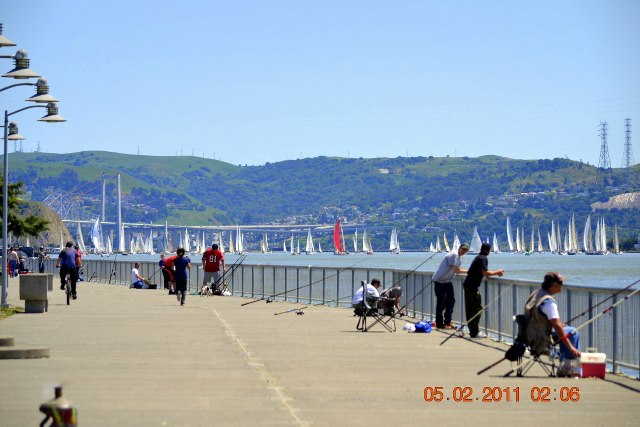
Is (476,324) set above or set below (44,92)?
below

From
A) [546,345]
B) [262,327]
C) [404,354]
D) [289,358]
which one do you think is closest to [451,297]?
[262,327]

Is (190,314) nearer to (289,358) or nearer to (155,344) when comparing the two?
(155,344)

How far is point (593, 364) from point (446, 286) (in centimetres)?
885

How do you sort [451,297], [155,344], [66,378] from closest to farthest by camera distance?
[66,378] < [155,344] < [451,297]

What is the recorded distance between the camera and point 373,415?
12.0 meters

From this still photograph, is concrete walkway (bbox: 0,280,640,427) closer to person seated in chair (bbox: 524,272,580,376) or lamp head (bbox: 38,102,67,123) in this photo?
person seated in chair (bbox: 524,272,580,376)

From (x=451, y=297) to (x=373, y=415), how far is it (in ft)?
40.8

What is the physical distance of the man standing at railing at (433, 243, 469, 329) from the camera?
24.2 metres

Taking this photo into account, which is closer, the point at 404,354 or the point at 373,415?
the point at 373,415

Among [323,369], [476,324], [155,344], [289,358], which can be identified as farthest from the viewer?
[476,324]
